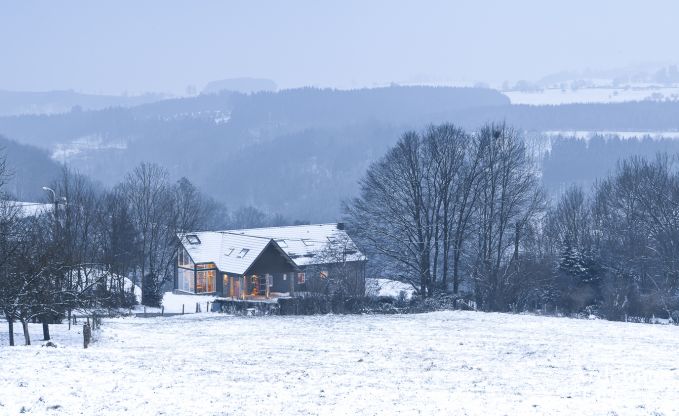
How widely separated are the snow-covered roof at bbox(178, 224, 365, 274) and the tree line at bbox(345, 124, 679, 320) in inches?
309

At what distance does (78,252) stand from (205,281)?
26866mm

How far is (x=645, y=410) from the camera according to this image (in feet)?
68.5

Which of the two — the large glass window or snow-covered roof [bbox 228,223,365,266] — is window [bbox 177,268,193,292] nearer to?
the large glass window

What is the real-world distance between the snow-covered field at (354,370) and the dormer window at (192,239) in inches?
1375

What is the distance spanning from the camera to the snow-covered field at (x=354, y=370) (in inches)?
835

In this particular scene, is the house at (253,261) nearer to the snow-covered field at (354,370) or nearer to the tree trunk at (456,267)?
the tree trunk at (456,267)

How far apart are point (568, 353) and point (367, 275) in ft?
93.9

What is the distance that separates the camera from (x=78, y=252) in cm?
4659

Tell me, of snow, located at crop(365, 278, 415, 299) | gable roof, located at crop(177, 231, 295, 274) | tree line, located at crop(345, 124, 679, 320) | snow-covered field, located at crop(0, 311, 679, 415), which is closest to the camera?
snow-covered field, located at crop(0, 311, 679, 415)

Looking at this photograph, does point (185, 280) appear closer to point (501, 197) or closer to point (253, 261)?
point (253, 261)

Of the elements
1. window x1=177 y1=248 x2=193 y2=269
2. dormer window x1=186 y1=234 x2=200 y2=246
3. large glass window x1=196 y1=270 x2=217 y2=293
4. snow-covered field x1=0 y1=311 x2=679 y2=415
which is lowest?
snow-covered field x1=0 y1=311 x2=679 y2=415

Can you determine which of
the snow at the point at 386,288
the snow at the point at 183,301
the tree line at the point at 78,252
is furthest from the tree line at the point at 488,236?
the tree line at the point at 78,252

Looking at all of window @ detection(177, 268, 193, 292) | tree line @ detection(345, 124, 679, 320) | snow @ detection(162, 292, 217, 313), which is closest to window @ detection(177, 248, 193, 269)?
window @ detection(177, 268, 193, 292)

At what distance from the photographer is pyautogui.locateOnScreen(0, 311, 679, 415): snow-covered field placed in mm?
21203
